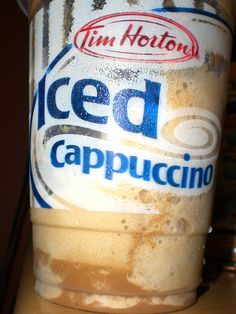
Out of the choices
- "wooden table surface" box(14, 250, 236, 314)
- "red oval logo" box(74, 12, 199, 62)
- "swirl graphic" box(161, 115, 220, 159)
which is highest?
"red oval logo" box(74, 12, 199, 62)

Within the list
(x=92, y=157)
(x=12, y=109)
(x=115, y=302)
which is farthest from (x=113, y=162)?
(x=12, y=109)

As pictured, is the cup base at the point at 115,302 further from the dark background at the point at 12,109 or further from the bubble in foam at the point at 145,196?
the dark background at the point at 12,109

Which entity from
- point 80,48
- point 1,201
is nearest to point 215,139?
point 80,48

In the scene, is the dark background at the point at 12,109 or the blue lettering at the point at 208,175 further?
the dark background at the point at 12,109

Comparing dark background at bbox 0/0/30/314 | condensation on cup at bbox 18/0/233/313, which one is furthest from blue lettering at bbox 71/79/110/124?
dark background at bbox 0/0/30/314

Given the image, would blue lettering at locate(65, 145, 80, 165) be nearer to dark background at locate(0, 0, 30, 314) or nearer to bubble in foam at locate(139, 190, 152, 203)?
bubble in foam at locate(139, 190, 152, 203)

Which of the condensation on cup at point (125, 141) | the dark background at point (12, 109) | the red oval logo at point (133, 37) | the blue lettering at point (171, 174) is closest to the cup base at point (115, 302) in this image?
the condensation on cup at point (125, 141)

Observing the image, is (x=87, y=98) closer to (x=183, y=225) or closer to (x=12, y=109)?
(x=183, y=225)
